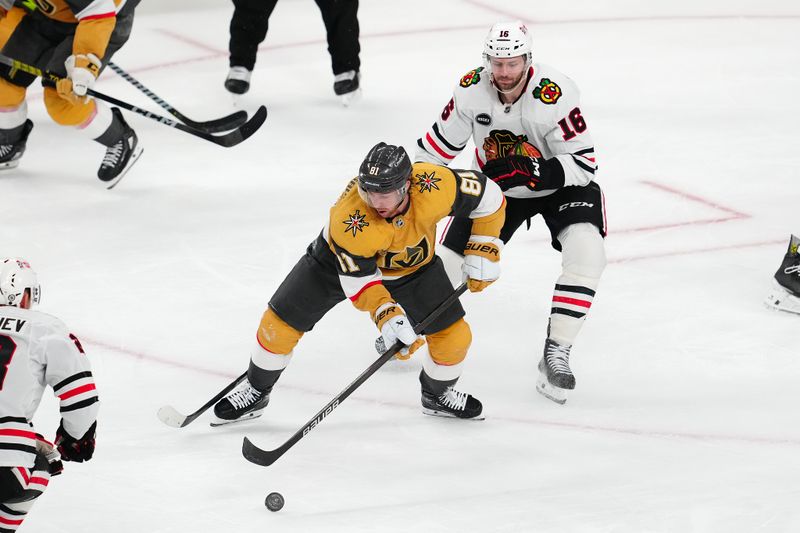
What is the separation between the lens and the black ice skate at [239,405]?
10.3ft

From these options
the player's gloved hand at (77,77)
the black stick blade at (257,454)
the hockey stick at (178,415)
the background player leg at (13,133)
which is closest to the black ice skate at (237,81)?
the background player leg at (13,133)

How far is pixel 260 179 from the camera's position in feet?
16.3

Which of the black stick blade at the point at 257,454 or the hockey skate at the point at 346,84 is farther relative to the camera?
the hockey skate at the point at 346,84

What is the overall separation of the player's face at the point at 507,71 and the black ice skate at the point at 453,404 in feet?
2.93

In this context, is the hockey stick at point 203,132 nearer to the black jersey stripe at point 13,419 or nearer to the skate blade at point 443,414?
the skate blade at point 443,414

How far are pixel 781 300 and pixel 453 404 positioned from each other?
136 cm

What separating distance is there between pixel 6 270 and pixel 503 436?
4.68ft

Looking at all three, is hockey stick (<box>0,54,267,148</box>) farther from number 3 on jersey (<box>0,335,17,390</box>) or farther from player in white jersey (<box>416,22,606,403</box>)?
number 3 on jersey (<box>0,335,17,390</box>)

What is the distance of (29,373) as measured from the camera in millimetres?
2273

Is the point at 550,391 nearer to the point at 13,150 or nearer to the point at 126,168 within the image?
the point at 126,168

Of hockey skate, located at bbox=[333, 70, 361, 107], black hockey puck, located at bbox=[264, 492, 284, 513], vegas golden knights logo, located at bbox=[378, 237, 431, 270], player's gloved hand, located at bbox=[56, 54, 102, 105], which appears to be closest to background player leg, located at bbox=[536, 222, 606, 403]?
vegas golden knights logo, located at bbox=[378, 237, 431, 270]

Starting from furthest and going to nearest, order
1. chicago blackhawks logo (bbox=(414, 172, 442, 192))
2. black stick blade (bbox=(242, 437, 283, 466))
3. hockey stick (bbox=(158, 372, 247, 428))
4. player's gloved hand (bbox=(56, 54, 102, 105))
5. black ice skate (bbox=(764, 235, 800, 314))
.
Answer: player's gloved hand (bbox=(56, 54, 102, 105)), black ice skate (bbox=(764, 235, 800, 314)), hockey stick (bbox=(158, 372, 247, 428)), chicago blackhawks logo (bbox=(414, 172, 442, 192)), black stick blade (bbox=(242, 437, 283, 466))

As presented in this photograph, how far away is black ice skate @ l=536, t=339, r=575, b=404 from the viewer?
3.26m

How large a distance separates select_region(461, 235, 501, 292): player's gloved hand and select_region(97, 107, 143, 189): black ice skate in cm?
215
